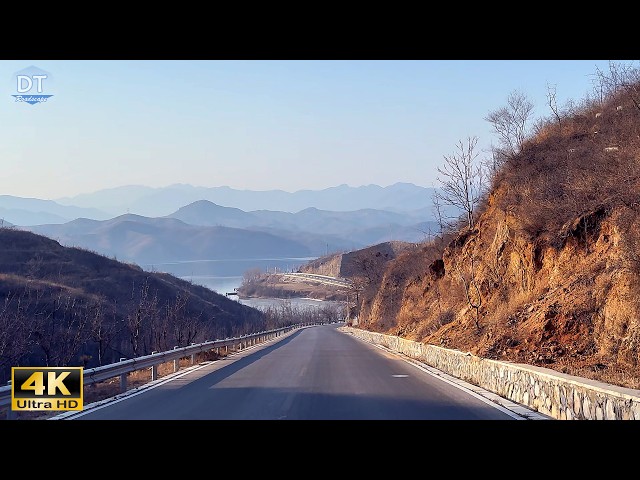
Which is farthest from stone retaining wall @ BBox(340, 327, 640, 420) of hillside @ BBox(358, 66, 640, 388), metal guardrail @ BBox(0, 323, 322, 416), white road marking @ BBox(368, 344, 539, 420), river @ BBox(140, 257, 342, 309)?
river @ BBox(140, 257, 342, 309)

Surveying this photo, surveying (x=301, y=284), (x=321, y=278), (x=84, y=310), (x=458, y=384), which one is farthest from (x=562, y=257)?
(x=301, y=284)

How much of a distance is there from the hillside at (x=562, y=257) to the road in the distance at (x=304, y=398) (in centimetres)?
282

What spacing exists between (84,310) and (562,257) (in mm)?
32182

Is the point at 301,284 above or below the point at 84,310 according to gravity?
above

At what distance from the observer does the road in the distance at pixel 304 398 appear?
552 inches

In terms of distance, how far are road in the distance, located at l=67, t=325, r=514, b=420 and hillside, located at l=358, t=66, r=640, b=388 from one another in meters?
2.82

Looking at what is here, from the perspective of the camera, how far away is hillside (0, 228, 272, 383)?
3269 cm

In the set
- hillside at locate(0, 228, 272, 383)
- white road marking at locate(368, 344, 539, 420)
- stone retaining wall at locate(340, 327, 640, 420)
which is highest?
hillside at locate(0, 228, 272, 383)

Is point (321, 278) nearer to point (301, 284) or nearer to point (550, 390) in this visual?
point (301, 284)

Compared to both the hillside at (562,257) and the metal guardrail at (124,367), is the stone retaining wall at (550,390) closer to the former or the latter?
the hillside at (562,257)

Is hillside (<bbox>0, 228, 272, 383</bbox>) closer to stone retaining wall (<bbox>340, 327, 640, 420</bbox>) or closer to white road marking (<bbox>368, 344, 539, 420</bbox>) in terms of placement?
white road marking (<bbox>368, 344, 539, 420</bbox>)

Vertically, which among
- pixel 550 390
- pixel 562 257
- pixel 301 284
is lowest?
pixel 550 390

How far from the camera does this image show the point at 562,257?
2541 centimetres
